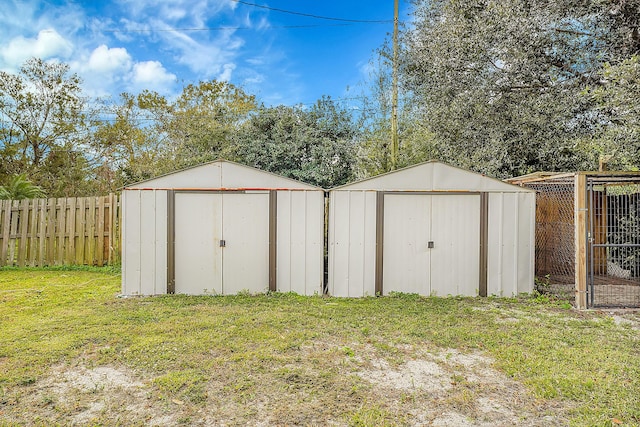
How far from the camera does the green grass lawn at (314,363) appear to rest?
2.51 metres

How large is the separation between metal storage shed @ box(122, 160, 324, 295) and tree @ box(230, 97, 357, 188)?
4991mm

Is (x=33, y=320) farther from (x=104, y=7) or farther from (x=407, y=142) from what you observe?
(x=104, y=7)

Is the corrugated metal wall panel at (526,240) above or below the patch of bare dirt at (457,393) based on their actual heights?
above

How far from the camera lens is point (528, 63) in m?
7.21

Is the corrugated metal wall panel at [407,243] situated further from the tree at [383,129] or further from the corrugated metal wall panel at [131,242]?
the tree at [383,129]

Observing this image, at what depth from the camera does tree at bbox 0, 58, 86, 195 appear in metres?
11.7

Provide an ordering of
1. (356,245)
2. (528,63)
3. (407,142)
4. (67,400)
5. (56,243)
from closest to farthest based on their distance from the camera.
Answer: (67,400), (356,245), (528,63), (56,243), (407,142)

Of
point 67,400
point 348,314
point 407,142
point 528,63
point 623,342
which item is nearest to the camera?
point 67,400

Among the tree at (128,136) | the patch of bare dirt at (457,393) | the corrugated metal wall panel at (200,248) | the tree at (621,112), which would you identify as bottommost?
the patch of bare dirt at (457,393)

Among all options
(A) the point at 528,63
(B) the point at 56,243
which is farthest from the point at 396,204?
(B) the point at 56,243

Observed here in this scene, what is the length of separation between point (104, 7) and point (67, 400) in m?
11.7

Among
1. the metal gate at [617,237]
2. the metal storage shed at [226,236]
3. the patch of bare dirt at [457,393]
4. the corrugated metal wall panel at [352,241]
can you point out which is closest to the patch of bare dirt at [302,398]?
the patch of bare dirt at [457,393]

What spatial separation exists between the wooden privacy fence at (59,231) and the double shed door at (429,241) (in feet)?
18.5

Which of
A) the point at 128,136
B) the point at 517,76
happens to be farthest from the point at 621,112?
the point at 128,136
